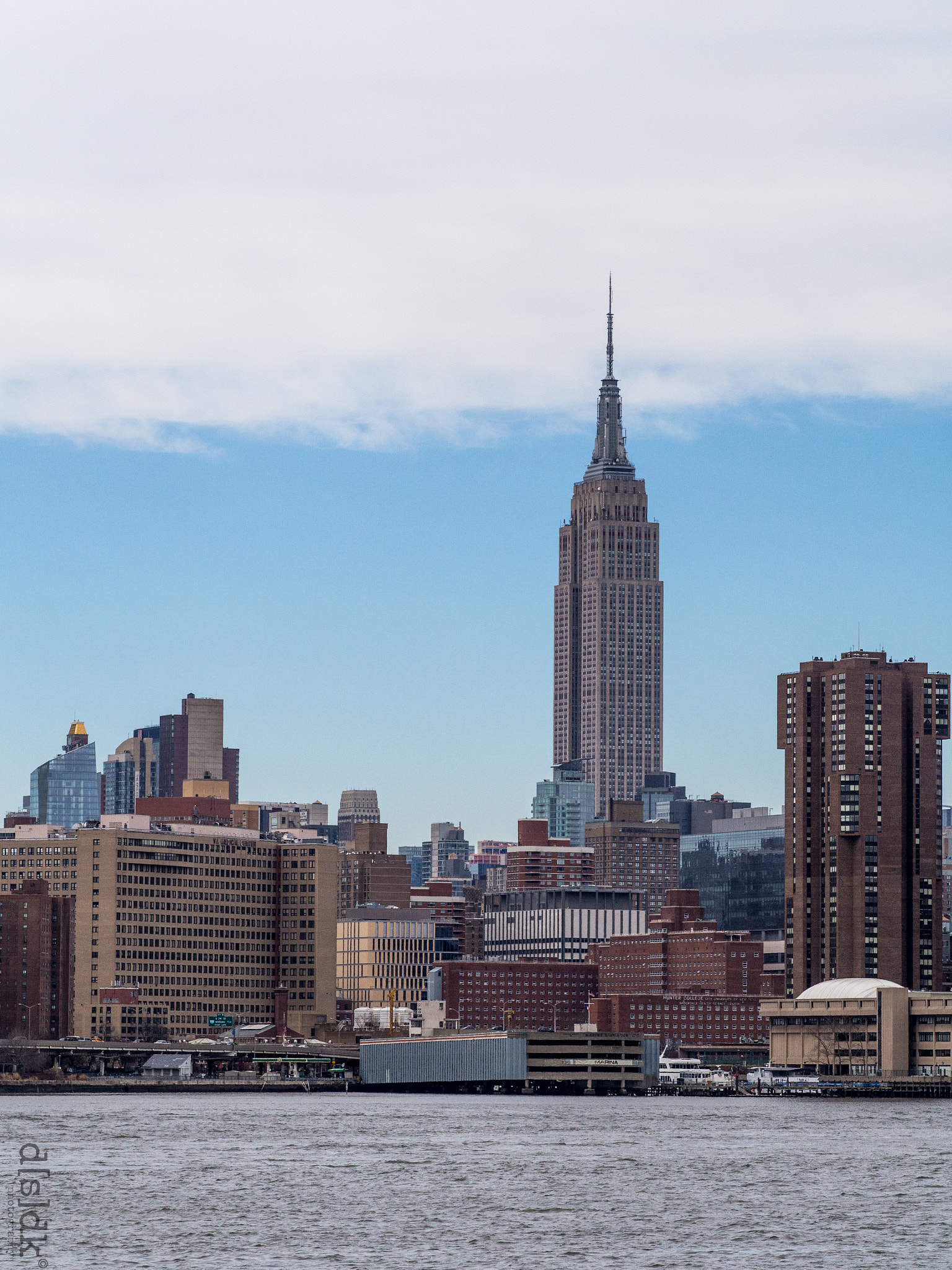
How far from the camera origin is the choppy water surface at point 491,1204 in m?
121

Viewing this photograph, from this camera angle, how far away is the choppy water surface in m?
121

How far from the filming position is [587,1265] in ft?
384

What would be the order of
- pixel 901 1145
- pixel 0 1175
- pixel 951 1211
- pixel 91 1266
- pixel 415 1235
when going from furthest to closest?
1. pixel 901 1145
2. pixel 0 1175
3. pixel 951 1211
4. pixel 415 1235
5. pixel 91 1266

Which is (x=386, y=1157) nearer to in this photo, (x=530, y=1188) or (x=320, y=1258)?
(x=530, y=1188)

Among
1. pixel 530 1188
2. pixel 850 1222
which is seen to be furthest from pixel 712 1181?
pixel 850 1222

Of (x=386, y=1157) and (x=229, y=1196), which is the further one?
(x=386, y=1157)

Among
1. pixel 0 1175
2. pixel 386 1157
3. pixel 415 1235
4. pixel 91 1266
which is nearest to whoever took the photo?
pixel 91 1266

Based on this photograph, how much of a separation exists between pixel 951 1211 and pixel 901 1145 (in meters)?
56.7

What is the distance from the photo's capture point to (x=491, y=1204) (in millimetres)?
143125

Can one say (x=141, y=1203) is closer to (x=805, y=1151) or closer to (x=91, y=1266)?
(x=91, y=1266)

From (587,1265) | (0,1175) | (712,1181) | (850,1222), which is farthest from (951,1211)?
(0,1175)

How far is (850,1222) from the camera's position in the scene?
134875mm

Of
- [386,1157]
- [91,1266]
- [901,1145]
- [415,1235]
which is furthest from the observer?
[901,1145]

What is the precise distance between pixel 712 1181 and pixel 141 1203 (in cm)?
3672
